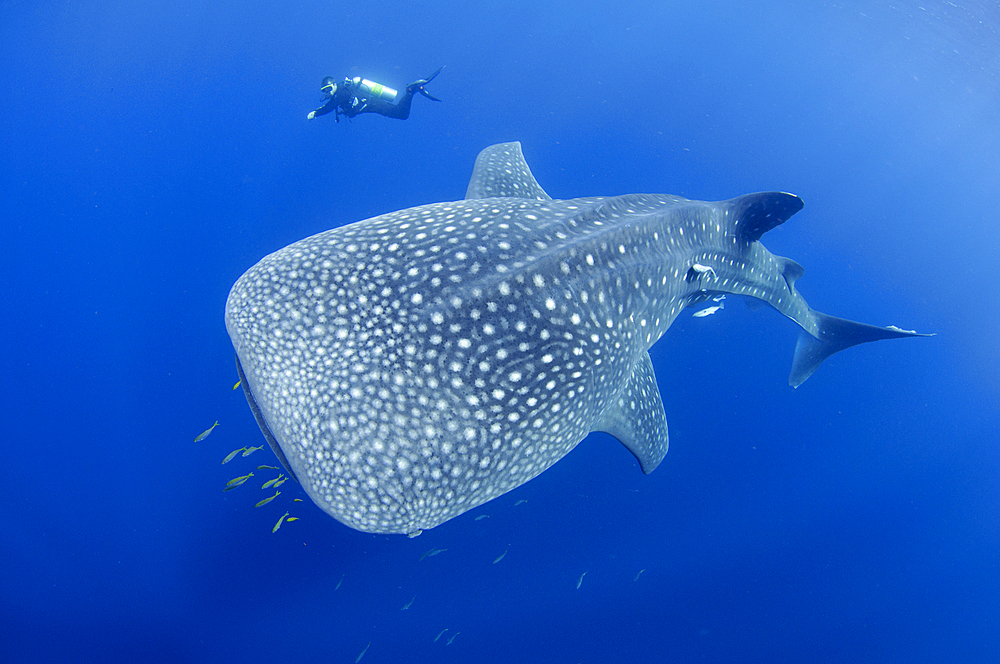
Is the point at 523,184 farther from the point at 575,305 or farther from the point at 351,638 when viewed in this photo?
the point at 351,638

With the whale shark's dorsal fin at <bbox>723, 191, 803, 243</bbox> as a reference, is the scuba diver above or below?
above

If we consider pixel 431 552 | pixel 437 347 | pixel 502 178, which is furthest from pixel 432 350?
pixel 431 552

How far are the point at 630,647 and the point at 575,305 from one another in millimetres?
7722

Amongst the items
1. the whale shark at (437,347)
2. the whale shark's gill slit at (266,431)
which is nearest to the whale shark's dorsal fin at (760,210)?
the whale shark at (437,347)

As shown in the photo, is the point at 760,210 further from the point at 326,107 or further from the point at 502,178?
the point at 326,107

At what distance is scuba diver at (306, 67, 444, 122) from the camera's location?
21.8 ft

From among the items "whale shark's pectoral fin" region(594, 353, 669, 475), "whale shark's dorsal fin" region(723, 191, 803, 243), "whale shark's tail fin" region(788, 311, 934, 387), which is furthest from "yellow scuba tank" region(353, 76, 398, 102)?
"whale shark's tail fin" region(788, 311, 934, 387)

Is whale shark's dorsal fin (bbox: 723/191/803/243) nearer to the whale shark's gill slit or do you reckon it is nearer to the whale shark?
the whale shark

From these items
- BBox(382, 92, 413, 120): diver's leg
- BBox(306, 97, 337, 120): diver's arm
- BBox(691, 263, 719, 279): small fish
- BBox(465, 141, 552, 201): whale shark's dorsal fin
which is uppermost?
BBox(382, 92, 413, 120): diver's leg

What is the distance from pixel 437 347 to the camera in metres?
2.03

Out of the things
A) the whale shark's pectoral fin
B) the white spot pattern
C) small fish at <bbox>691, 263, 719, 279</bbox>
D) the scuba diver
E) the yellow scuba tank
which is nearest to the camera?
the white spot pattern

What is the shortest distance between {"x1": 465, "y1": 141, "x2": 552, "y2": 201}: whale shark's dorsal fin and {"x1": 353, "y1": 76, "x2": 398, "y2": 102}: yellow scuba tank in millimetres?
2998

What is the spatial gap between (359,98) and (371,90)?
238mm

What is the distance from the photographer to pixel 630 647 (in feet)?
24.4
